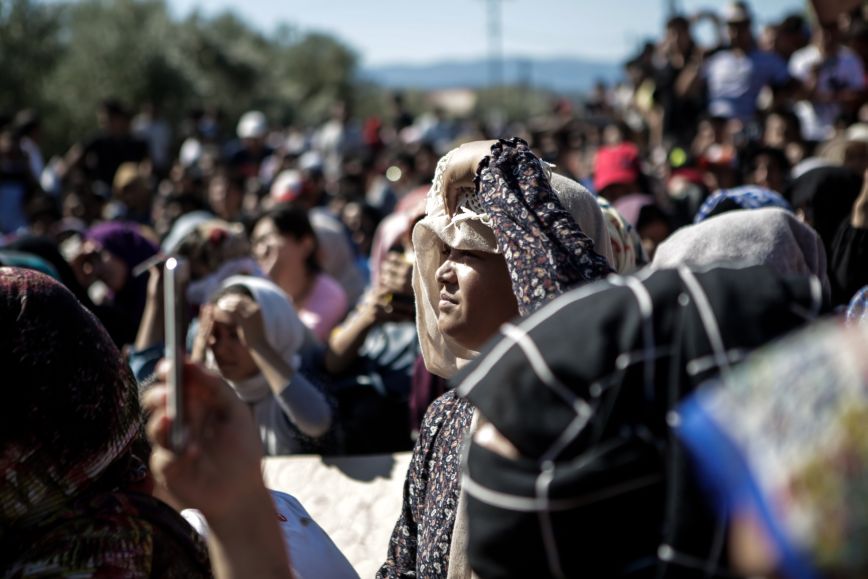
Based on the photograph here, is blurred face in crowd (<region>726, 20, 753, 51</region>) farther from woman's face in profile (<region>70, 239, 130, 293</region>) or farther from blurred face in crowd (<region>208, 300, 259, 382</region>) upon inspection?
blurred face in crowd (<region>208, 300, 259, 382</region>)

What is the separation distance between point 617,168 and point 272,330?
2.72 m

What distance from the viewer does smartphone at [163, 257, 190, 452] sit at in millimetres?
1193

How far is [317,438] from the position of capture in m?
4.02

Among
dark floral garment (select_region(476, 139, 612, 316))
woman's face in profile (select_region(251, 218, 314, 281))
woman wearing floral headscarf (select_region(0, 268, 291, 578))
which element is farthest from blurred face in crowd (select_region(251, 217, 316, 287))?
woman wearing floral headscarf (select_region(0, 268, 291, 578))

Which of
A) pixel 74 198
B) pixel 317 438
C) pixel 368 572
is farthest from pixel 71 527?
pixel 74 198

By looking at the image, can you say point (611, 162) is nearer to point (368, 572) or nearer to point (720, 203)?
point (720, 203)

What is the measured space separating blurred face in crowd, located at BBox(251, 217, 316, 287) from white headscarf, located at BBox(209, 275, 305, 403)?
1.18 m

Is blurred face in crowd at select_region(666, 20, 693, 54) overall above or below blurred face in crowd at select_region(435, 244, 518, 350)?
below

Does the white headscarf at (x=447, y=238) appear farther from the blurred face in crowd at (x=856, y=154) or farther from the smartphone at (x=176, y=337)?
the blurred face in crowd at (x=856, y=154)

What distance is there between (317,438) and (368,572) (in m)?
1.16

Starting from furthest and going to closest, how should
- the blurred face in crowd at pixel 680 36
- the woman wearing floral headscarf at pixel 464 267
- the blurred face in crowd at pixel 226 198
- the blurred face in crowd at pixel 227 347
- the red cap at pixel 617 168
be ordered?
the blurred face in crowd at pixel 680 36 → the blurred face in crowd at pixel 226 198 → the red cap at pixel 617 168 → the blurred face in crowd at pixel 227 347 → the woman wearing floral headscarf at pixel 464 267

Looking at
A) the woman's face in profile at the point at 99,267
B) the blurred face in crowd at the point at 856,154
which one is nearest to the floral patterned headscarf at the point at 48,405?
the woman's face in profile at the point at 99,267

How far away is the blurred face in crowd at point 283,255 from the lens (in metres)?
5.50

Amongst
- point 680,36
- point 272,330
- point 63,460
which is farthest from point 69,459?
point 680,36
